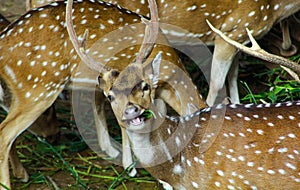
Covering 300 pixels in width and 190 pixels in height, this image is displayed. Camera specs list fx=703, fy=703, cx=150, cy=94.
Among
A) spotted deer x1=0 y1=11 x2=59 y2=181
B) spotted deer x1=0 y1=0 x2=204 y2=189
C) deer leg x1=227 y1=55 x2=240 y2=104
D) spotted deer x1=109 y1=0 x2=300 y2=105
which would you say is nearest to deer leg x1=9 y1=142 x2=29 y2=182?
spotted deer x1=0 y1=11 x2=59 y2=181

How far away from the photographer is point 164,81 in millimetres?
4156

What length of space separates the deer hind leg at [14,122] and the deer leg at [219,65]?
1.18 metres

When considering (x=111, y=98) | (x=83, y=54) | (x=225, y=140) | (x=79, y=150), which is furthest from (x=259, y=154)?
(x=79, y=150)

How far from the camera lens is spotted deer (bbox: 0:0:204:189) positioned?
12.5 ft

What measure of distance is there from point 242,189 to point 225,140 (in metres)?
0.25

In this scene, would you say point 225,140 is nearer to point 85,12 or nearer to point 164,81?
point 164,81

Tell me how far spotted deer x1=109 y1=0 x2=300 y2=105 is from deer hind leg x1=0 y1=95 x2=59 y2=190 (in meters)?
0.96

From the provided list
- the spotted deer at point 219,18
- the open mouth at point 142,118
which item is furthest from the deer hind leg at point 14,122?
the spotted deer at point 219,18

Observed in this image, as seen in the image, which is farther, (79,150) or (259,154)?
(79,150)

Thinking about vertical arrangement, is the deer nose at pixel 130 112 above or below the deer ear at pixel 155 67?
below

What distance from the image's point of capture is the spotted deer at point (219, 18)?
14.8ft

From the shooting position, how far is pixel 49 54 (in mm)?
3857

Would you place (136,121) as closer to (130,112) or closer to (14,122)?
(130,112)

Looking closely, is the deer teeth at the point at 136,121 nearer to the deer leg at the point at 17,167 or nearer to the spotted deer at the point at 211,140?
the spotted deer at the point at 211,140
